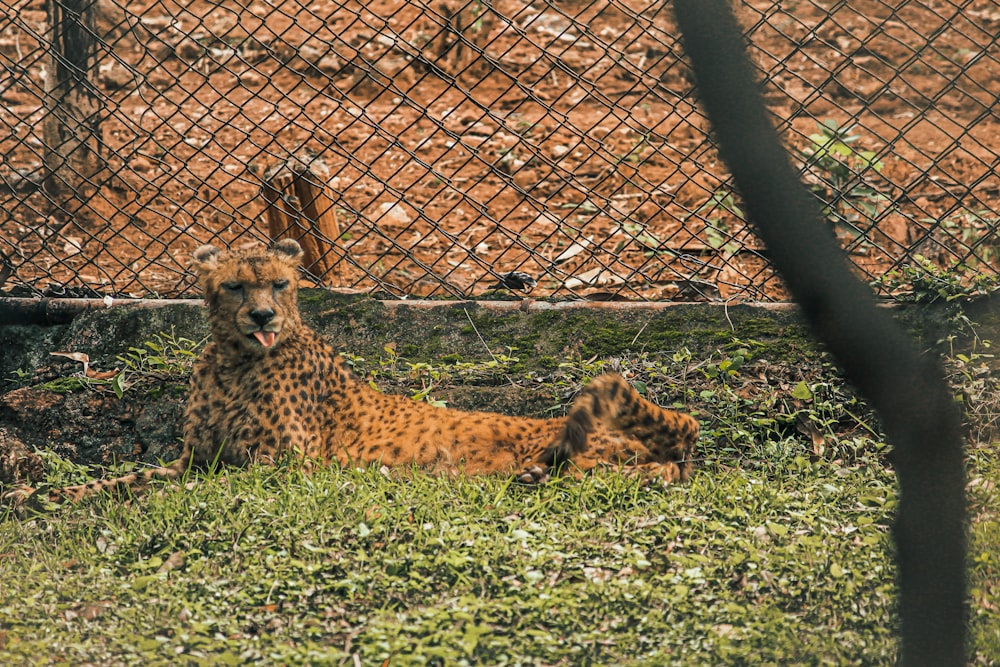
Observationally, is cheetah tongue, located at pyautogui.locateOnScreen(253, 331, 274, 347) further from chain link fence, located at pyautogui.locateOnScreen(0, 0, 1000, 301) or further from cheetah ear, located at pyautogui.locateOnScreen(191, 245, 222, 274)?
chain link fence, located at pyautogui.locateOnScreen(0, 0, 1000, 301)

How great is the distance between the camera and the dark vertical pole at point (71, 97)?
6.27 metres

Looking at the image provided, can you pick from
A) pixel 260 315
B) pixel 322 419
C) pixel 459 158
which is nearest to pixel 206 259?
pixel 260 315

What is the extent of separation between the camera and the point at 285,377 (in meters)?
5.15

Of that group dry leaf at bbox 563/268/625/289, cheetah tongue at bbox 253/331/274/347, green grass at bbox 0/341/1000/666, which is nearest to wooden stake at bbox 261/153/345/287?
cheetah tongue at bbox 253/331/274/347

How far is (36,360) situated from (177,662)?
3.19 m

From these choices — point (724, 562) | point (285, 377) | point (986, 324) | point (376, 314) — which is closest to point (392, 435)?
point (285, 377)

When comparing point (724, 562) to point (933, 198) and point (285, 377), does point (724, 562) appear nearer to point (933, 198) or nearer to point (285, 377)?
point (285, 377)

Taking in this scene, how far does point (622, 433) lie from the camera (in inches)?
191

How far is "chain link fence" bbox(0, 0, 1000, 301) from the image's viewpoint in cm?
614

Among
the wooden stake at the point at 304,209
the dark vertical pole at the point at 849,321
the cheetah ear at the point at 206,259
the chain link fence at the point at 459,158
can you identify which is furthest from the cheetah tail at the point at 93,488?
the dark vertical pole at the point at 849,321

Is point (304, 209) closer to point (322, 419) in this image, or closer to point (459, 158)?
point (322, 419)

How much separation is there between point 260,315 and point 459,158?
3.77 meters

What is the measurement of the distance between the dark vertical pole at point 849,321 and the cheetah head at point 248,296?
335 cm

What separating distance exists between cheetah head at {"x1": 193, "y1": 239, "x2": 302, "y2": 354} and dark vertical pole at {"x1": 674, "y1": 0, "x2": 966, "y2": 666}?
3.35m
